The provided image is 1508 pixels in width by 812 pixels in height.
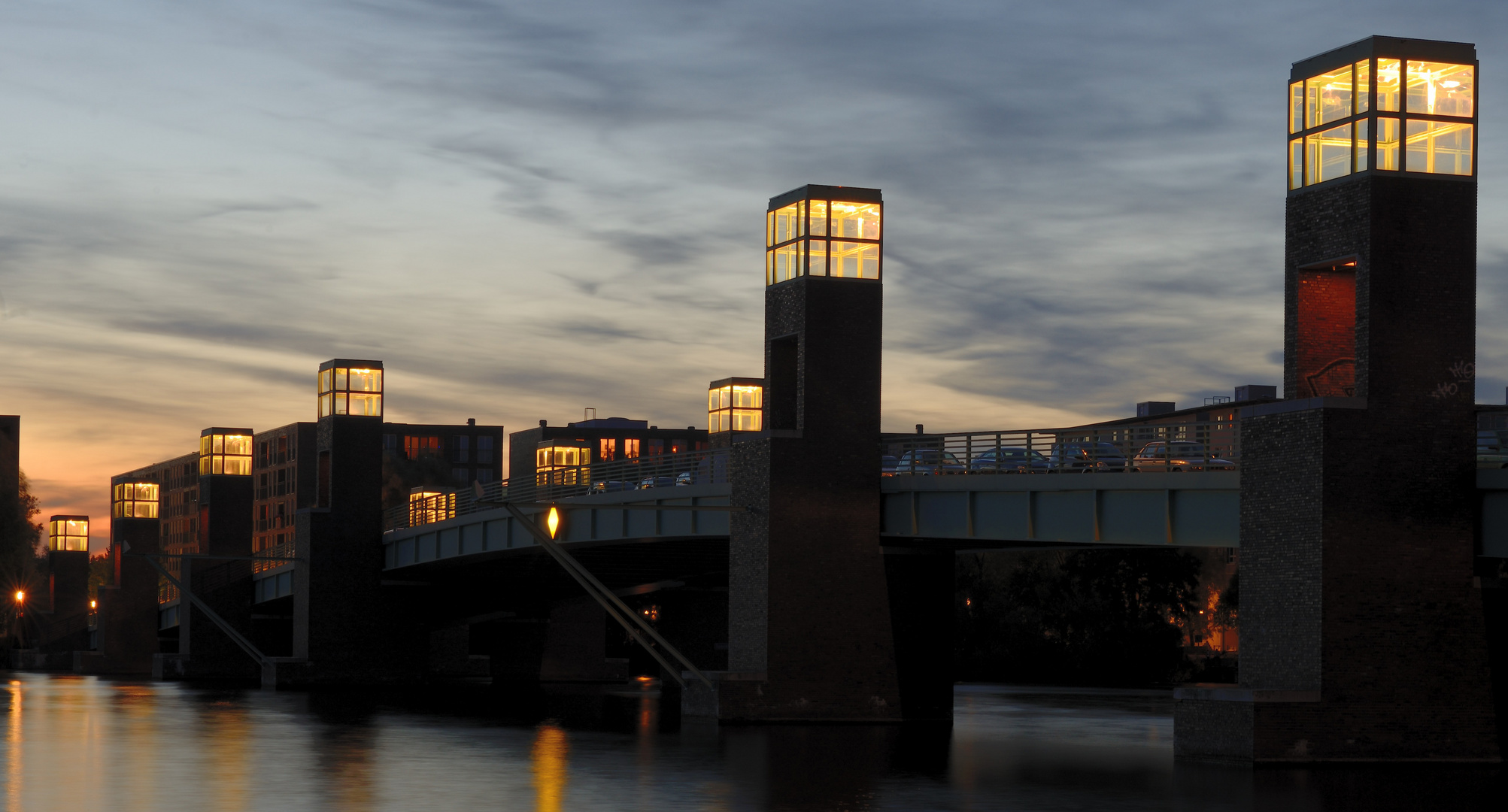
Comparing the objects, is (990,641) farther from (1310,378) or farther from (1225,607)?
(1310,378)

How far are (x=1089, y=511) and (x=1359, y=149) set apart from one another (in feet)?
29.6

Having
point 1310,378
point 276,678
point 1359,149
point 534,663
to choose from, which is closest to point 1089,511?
point 1310,378

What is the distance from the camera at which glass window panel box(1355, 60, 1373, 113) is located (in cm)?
3200

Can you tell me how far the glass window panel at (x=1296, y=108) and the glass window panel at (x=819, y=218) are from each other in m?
12.9

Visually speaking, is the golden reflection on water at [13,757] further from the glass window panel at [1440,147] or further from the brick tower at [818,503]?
the glass window panel at [1440,147]

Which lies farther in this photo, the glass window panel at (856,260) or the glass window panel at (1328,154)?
the glass window panel at (856,260)

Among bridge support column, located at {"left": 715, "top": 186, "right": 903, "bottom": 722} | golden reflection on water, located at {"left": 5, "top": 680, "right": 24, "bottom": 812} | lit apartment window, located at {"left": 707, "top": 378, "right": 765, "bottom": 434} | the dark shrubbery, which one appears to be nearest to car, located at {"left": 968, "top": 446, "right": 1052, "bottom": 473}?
bridge support column, located at {"left": 715, "top": 186, "right": 903, "bottom": 722}

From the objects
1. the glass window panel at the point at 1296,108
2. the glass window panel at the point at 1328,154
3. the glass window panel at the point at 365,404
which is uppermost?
the glass window panel at the point at 1296,108

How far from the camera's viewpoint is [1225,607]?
8519 centimetres

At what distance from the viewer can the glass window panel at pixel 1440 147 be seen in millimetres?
32094

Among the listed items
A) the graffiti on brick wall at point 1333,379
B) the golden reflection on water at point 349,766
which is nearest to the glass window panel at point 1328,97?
the graffiti on brick wall at point 1333,379

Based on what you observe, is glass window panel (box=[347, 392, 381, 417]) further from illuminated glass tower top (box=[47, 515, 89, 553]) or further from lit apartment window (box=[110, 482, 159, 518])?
illuminated glass tower top (box=[47, 515, 89, 553])

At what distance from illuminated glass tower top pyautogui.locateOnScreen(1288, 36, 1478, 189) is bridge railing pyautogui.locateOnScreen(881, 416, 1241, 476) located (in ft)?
17.4

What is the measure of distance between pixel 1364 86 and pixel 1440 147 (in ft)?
5.68
